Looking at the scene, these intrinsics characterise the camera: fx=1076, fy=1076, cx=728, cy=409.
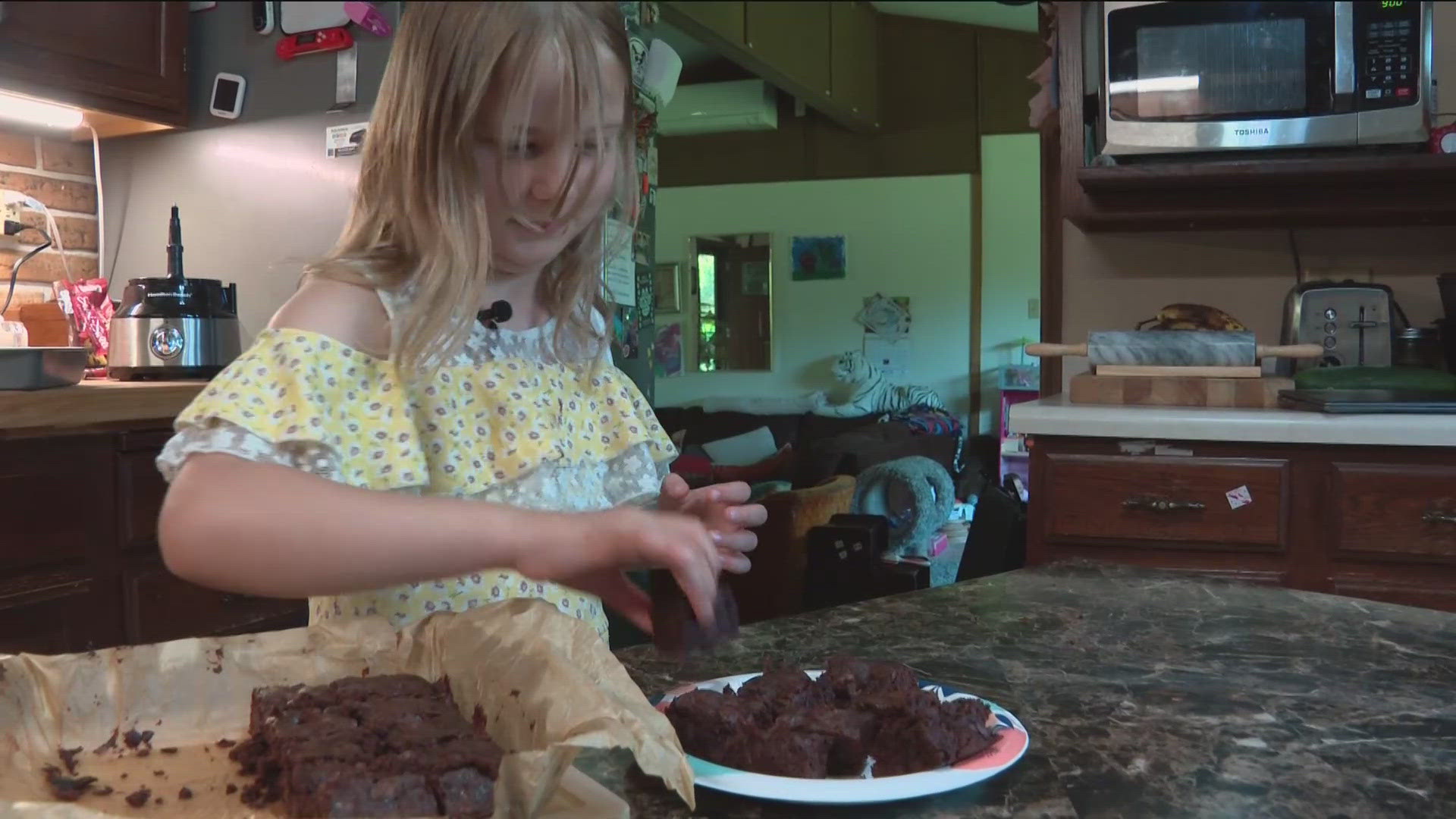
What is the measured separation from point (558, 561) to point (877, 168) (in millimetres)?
5204

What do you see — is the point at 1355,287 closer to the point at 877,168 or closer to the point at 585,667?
the point at 585,667

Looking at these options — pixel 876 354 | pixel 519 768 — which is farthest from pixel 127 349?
pixel 876 354

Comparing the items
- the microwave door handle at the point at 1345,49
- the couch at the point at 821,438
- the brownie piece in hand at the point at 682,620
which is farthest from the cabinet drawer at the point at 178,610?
the couch at the point at 821,438

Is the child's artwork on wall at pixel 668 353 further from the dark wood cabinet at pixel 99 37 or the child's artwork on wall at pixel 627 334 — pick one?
the dark wood cabinet at pixel 99 37

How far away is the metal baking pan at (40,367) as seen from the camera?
1535 millimetres

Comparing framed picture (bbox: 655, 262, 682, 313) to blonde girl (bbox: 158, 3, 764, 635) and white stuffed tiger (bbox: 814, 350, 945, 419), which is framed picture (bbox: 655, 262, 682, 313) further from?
blonde girl (bbox: 158, 3, 764, 635)

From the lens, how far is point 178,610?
180 centimetres

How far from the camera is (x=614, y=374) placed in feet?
3.00

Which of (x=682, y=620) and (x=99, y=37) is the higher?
(x=99, y=37)

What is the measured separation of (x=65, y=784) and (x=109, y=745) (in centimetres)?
4

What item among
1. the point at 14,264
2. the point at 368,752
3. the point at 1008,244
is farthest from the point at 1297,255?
the point at 1008,244

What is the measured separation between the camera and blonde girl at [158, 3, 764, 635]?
51cm

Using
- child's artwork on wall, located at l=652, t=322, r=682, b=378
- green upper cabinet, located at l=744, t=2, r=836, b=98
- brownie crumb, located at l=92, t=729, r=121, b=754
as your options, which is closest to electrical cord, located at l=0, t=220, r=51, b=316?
green upper cabinet, located at l=744, t=2, r=836, b=98

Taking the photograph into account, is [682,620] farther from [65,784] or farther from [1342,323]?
[1342,323]
